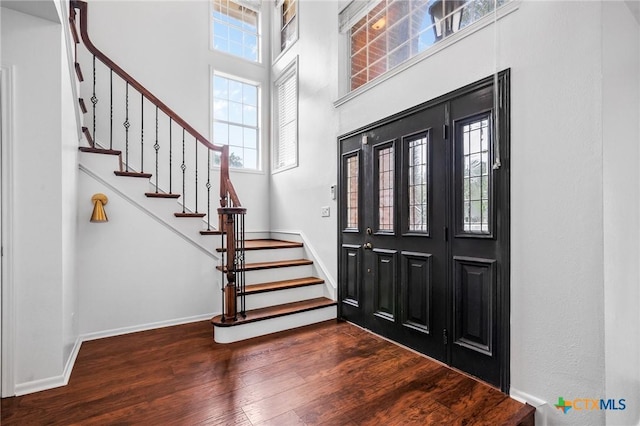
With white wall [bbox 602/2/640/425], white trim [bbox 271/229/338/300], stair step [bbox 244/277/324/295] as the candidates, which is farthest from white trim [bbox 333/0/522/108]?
stair step [bbox 244/277/324/295]

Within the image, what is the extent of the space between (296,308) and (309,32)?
348cm

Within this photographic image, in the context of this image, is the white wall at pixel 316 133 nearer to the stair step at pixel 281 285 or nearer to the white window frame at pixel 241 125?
the stair step at pixel 281 285

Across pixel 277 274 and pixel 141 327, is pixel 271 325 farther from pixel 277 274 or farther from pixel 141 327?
pixel 141 327

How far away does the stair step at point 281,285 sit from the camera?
130 inches

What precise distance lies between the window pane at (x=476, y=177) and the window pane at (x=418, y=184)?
334 mm

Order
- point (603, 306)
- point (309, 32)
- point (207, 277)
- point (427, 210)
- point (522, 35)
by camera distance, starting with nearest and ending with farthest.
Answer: point (603, 306) → point (522, 35) → point (427, 210) → point (207, 277) → point (309, 32)

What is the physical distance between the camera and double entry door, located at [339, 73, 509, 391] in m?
2.05

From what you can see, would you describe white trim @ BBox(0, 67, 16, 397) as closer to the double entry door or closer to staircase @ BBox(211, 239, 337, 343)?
staircase @ BBox(211, 239, 337, 343)

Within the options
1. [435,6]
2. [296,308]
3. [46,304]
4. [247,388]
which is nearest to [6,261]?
[46,304]

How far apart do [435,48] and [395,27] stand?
76 cm

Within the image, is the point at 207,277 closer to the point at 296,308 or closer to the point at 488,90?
the point at 296,308

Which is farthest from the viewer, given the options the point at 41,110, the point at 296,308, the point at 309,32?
the point at 309,32

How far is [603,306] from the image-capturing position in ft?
5.16

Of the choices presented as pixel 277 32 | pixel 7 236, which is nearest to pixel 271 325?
pixel 7 236
